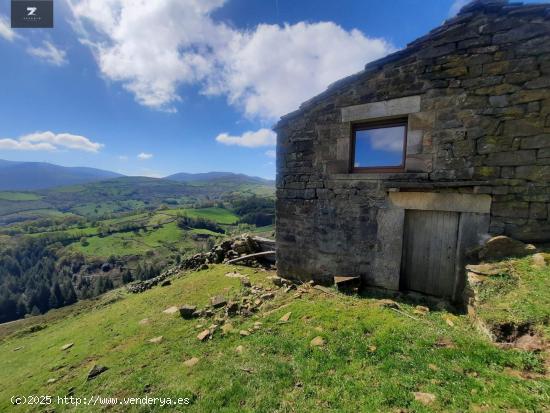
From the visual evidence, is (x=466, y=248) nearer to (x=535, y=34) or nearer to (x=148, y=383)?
(x=535, y=34)

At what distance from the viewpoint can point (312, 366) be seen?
3873 mm

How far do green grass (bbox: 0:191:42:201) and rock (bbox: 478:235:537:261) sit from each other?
254357 mm

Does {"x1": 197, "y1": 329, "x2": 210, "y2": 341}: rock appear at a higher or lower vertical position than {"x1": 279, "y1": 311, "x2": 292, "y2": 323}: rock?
lower

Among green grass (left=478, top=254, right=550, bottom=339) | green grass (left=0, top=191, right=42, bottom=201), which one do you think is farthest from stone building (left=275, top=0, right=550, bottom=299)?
green grass (left=0, top=191, right=42, bottom=201)

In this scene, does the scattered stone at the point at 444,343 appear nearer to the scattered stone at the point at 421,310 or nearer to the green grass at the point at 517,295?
the green grass at the point at 517,295

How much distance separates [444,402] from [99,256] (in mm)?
87885

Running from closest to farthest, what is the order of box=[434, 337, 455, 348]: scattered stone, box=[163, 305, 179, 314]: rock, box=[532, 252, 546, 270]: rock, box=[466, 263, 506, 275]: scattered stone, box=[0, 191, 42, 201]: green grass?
box=[434, 337, 455, 348]: scattered stone < box=[532, 252, 546, 270]: rock < box=[466, 263, 506, 275]: scattered stone < box=[163, 305, 179, 314]: rock < box=[0, 191, 42, 201]: green grass

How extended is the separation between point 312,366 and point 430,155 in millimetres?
4906

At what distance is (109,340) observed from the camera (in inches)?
263

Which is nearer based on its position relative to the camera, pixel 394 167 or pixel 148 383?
pixel 148 383

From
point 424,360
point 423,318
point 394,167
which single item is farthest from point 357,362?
point 394,167

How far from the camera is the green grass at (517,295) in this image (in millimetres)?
3586

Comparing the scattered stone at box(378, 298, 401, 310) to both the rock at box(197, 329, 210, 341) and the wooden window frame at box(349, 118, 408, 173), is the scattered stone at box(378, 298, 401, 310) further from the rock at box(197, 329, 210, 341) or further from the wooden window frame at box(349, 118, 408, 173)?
the rock at box(197, 329, 210, 341)

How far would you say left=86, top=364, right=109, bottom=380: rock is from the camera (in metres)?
4.93
